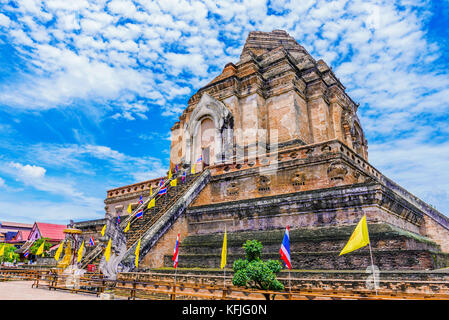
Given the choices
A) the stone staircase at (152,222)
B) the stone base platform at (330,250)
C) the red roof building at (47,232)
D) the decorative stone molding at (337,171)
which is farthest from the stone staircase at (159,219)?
the red roof building at (47,232)

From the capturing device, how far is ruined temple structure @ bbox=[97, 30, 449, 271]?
10055mm

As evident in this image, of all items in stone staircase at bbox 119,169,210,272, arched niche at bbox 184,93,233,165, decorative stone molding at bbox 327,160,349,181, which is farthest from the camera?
arched niche at bbox 184,93,233,165

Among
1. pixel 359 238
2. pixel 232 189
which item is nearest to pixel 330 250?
pixel 359 238

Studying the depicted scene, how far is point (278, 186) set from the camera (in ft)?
48.4

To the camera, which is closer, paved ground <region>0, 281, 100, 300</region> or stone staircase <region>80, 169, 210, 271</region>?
paved ground <region>0, 281, 100, 300</region>

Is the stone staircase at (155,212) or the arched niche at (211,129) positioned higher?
the arched niche at (211,129)

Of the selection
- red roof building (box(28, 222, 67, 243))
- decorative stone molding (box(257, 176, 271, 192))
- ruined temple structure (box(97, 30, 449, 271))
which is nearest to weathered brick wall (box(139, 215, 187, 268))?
ruined temple structure (box(97, 30, 449, 271))

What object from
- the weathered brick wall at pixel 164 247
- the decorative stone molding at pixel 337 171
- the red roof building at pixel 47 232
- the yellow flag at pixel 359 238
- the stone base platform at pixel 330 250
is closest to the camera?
the yellow flag at pixel 359 238

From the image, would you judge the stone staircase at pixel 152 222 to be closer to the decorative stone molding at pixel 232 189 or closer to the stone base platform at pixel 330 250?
the stone base platform at pixel 330 250

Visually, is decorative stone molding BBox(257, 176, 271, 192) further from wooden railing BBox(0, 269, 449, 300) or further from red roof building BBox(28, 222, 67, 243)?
red roof building BBox(28, 222, 67, 243)

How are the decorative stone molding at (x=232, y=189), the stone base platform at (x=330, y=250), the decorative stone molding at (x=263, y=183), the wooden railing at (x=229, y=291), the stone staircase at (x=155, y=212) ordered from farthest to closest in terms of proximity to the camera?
1. the decorative stone molding at (x=232, y=189)
2. the decorative stone molding at (x=263, y=183)
3. the stone staircase at (x=155, y=212)
4. the stone base platform at (x=330, y=250)
5. the wooden railing at (x=229, y=291)

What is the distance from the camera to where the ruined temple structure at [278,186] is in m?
10.1

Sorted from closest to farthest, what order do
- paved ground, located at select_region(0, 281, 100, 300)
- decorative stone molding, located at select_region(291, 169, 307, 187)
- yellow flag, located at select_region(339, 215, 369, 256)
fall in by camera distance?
yellow flag, located at select_region(339, 215, 369, 256), paved ground, located at select_region(0, 281, 100, 300), decorative stone molding, located at select_region(291, 169, 307, 187)
